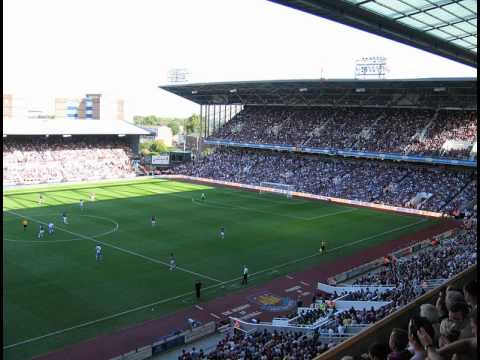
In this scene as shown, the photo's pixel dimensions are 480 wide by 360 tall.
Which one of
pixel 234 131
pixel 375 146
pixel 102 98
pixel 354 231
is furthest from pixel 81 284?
pixel 102 98

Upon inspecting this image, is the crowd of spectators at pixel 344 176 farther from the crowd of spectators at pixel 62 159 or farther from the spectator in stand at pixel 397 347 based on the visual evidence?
the spectator in stand at pixel 397 347

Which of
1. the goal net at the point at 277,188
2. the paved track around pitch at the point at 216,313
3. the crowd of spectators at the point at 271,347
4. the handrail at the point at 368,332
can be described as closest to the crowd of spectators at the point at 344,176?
the goal net at the point at 277,188

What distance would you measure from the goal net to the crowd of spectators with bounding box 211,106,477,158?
25.0 ft

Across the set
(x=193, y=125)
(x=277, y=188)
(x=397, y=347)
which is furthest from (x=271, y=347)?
(x=193, y=125)

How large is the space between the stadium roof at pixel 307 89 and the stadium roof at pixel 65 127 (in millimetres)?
9755

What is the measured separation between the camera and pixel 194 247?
33562 mm

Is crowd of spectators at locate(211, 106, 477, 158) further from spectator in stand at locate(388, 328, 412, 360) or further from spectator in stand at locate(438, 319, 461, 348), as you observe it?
spectator in stand at locate(388, 328, 412, 360)

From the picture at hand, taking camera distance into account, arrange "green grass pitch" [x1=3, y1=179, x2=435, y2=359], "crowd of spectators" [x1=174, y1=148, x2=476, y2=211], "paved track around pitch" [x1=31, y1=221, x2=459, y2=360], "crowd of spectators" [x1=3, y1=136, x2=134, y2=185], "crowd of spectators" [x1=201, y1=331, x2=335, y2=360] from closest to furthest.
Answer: "crowd of spectators" [x1=201, y1=331, x2=335, y2=360], "paved track around pitch" [x1=31, y1=221, x2=459, y2=360], "green grass pitch" [x1=3, y1=179, x2=435, y2=359], "crowd of spectators" [x1=174, y1=148, x2=476, y2=211], "crowd of spectators" [x1=3, y1=136, x2=134, y2=185]

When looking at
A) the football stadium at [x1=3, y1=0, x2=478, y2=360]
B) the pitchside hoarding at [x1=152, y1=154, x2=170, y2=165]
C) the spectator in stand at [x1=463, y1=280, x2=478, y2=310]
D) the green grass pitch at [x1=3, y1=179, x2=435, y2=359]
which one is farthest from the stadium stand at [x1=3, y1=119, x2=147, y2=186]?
the spectator in stand at [x1=463, y1=280, x2=478, y2=310]

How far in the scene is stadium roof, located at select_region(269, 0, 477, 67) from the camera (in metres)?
11.2

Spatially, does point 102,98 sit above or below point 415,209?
above

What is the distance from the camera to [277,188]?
61.6 m

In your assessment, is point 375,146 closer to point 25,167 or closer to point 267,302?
point 267,302

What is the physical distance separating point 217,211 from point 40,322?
87.8 ft
